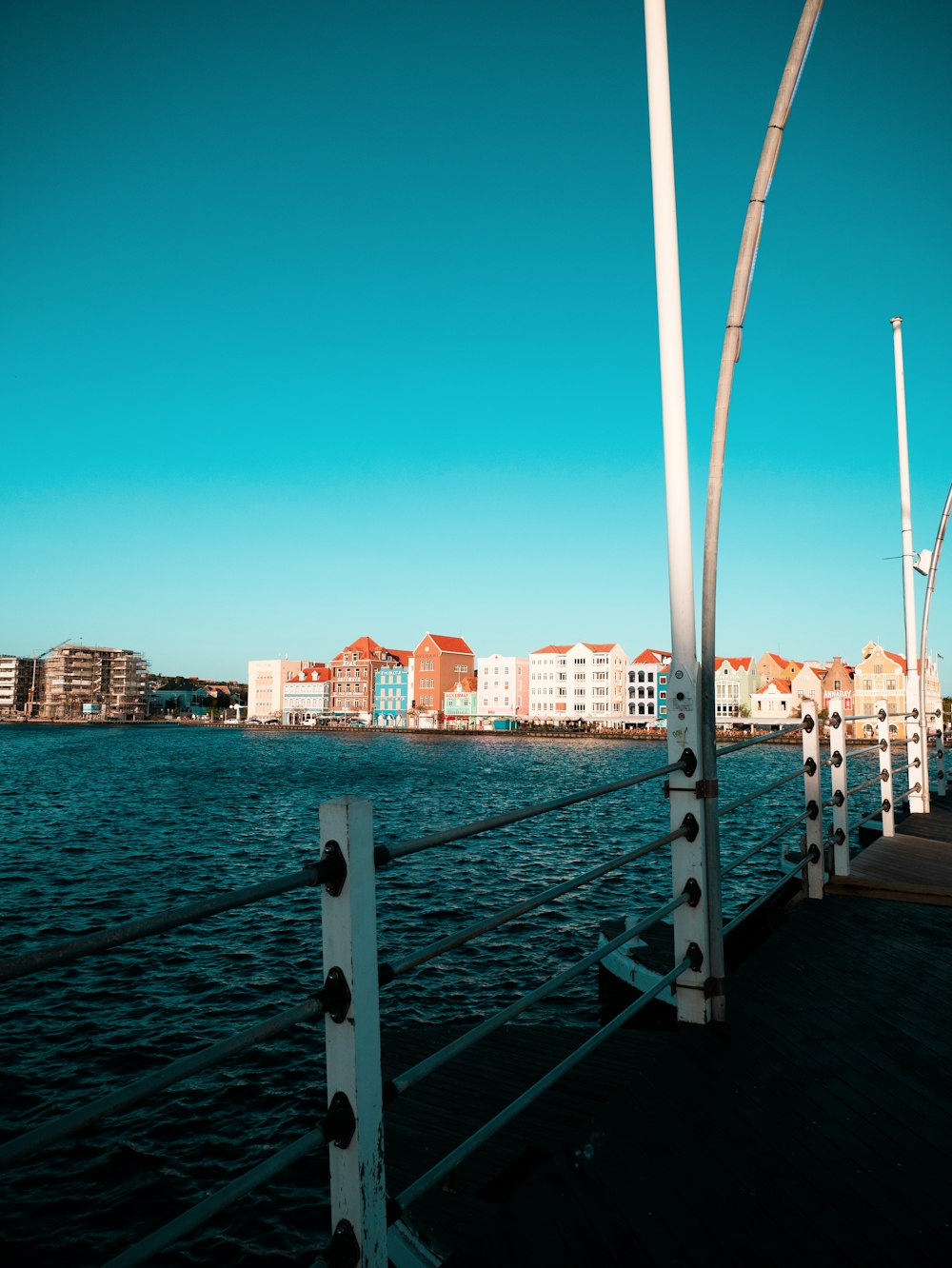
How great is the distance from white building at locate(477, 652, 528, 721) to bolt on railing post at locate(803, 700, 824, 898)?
11219 centimetres

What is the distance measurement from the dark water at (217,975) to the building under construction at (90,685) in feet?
541

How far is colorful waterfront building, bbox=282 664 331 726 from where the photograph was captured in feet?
462

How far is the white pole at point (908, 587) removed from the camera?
31.9 feet

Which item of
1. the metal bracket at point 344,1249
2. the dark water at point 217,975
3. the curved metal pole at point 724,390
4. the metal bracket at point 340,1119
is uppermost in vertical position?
the curved metal pole at point 724,390

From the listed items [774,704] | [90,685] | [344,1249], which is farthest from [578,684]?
[90,685]

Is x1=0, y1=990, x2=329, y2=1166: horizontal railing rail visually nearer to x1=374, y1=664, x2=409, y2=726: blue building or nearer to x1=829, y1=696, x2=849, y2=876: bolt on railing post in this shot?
x1=829, y1=696, x2=849, y2=876: bolt on railing post

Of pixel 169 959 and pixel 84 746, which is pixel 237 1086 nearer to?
pixel 169 959

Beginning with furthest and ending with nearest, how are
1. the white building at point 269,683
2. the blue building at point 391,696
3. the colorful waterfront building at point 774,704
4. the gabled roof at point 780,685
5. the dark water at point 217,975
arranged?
the white building at point 269,683
the blue building at point 391,696
the gabled roof at point 780,685
the colorful waterfront building at point 774,704
the dark water at point 217,975

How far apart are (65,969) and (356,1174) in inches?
543

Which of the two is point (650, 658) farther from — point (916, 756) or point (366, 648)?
point (916, 756)

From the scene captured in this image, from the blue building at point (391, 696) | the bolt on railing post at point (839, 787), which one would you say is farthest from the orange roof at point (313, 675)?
the bolt on railing post at point (839, 787)

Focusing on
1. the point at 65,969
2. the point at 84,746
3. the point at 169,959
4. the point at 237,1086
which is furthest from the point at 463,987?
the point at 84,746

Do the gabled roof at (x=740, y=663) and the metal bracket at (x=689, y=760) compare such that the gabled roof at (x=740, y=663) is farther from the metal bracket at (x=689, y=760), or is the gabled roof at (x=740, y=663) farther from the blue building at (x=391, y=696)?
the metal bracket at (x=689, y=760)

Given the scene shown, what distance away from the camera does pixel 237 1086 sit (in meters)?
9.36
